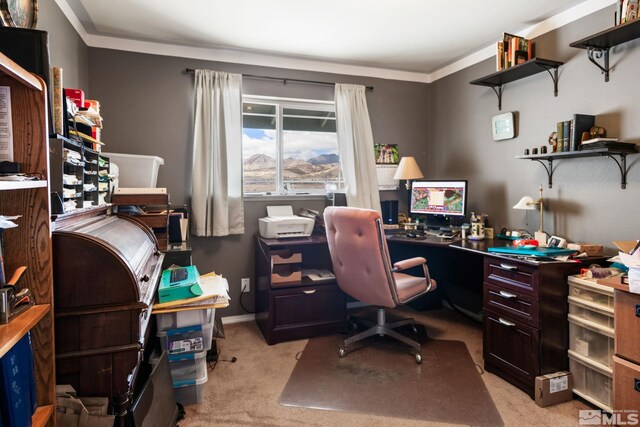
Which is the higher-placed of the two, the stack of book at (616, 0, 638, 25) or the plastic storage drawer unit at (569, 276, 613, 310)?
the stack of book at (616, 0, 638, 25)

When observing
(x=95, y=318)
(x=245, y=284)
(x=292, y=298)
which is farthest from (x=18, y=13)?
(x=245, y=284)

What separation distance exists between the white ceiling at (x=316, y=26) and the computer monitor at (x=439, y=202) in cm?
118

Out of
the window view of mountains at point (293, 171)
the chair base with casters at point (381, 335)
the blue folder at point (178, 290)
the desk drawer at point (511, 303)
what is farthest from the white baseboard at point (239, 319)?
the desk drawer at point (511, 303)

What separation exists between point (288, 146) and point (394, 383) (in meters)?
2.22

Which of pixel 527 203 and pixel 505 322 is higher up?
pixel 527 203

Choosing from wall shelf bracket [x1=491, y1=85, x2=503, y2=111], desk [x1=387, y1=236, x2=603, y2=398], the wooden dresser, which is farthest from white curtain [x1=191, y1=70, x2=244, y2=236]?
wall shelf bracket [x1=491, y1=85, x2=503, y2=111]

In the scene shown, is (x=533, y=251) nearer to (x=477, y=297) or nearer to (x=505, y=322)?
(x=505, y=322)

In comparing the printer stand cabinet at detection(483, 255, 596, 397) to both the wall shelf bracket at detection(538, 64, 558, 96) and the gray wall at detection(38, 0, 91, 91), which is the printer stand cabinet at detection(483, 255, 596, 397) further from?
the gray wall at detection(38, 0, 91, 91)

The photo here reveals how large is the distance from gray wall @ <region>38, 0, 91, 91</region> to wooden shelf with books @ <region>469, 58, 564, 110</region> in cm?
287

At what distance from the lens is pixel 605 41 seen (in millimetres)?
2158

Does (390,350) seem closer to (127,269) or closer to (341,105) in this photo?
(127,269)

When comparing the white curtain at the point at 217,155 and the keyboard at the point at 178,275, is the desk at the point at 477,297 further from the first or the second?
the keyboard at the point at 178,275

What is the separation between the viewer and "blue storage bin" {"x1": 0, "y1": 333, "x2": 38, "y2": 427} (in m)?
0.92

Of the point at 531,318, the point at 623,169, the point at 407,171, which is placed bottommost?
the point at 531,318
